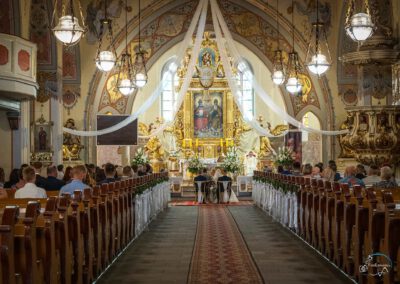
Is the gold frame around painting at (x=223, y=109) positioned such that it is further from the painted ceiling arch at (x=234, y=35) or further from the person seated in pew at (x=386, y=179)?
the person seated in pew at (x=386, y=179)

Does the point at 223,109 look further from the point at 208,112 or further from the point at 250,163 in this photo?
the point at 250,163

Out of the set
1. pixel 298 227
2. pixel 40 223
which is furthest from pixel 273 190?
pixel 40 223

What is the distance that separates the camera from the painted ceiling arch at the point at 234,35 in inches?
1047

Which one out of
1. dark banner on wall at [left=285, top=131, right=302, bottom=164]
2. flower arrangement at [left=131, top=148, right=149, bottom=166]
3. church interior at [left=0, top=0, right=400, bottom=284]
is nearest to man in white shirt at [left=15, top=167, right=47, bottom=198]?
church interior at [left=0, top=0, right=400, bottom=284]

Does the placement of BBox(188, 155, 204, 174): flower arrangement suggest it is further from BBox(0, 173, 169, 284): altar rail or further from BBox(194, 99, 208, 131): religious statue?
BBox(0, 173, 169, 284): altar rail

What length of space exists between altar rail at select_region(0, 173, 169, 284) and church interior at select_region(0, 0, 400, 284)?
0.02m

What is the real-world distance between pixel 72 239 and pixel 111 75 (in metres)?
20.7

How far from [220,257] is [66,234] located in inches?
144

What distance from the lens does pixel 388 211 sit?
597 cm

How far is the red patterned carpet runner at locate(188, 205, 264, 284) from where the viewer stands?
8148mm

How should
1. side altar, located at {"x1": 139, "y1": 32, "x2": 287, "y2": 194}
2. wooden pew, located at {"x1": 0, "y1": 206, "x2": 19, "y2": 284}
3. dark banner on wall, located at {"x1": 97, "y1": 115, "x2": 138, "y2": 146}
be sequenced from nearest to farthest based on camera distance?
wooden pew, located at {"x1": 0, "y1": 206, "x2": 19, "y2": 284}
dark banner on wall, located at {"x1": 97, "y1": 115, "x2": 138, "y2": 146}
side altar, located at {"x1": 139, "y1": 32, "x2": 287, "y2": 194}

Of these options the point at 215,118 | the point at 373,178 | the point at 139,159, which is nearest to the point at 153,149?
the point at 139,159

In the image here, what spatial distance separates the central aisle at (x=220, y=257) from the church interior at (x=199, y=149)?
38 millimetres

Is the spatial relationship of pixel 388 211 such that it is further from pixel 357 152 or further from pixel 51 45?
pixel 51 45
